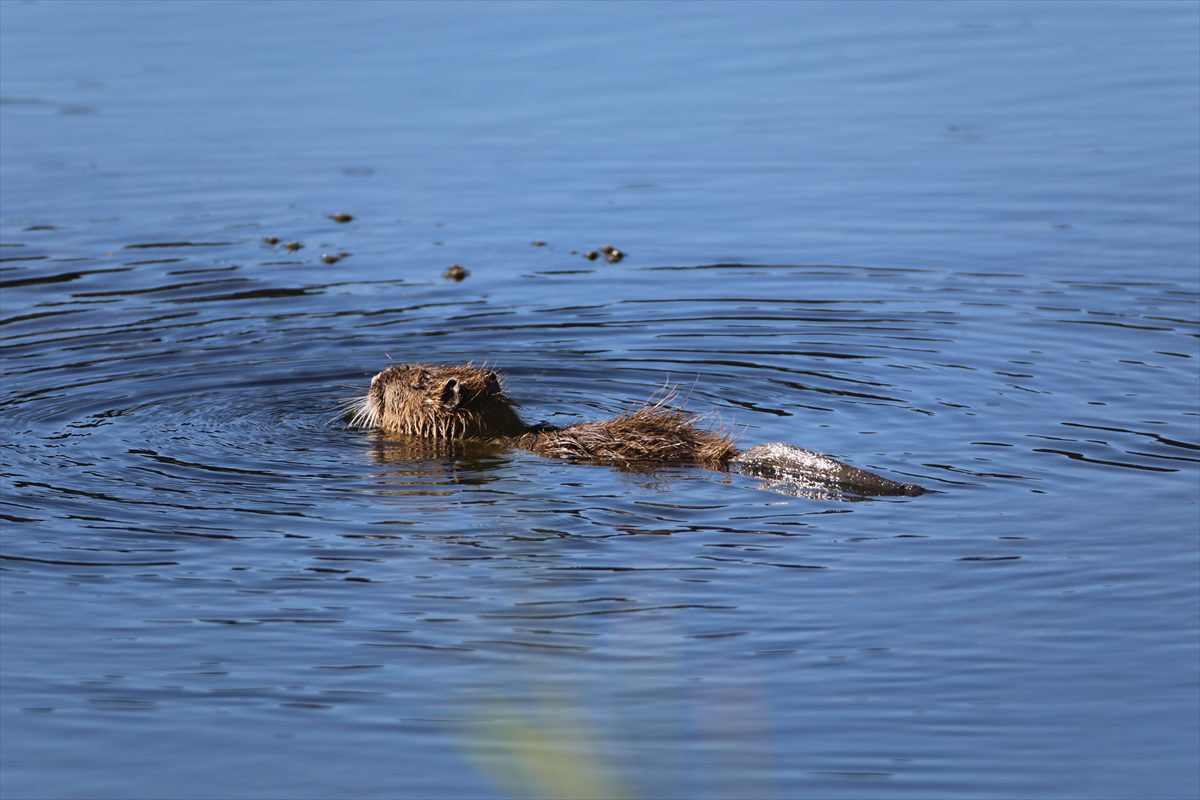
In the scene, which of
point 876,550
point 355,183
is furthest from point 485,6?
point 876,550

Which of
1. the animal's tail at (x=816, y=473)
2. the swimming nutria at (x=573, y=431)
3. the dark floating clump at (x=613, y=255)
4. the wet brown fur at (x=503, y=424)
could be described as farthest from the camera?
the dark floating clump at (x=613, y=255)

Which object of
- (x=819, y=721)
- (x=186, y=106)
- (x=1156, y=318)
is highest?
(x=186, y=106)

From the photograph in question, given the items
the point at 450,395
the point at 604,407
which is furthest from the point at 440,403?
the point at 604,407

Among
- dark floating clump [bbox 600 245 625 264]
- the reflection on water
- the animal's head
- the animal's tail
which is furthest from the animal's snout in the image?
dark floating clump [bbox 600 245 625 264]

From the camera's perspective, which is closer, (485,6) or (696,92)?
(696,92)

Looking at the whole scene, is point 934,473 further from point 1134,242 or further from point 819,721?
point 1134,242

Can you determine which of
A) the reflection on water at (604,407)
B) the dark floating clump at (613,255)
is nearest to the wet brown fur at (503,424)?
the reflection on water at (604,407)

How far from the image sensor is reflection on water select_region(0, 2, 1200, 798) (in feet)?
22.2

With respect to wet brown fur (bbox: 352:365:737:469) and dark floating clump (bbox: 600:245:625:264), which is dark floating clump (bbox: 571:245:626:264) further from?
wet brown fur (bbox: 352:365:737:469)

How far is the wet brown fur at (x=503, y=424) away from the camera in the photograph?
33.0 ft

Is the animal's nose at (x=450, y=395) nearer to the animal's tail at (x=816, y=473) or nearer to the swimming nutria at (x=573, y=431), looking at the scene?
the swimming nutria at (x=573, y=431)

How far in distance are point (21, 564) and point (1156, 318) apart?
27.1 ft

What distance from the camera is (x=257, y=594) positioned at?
8.20 metres

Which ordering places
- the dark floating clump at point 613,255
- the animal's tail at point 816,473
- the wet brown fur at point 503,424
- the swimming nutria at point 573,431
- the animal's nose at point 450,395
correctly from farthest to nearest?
the dark floating clump at point 613,255 → the animal's nose at point 450,395 → the wet brown fur at point 503,424 → the swimming nutria at point 573,431 → the animal's tail at point 816,473
